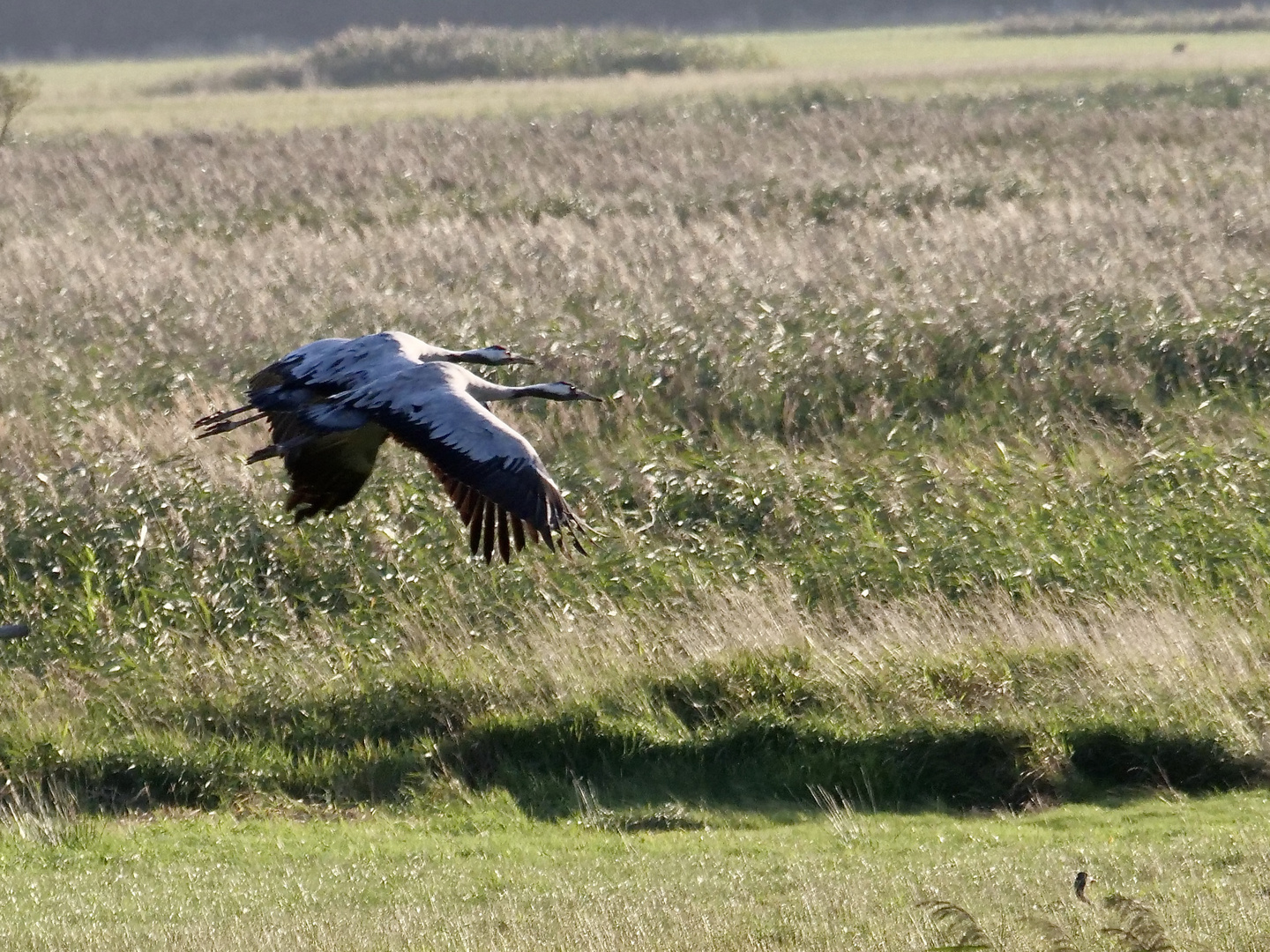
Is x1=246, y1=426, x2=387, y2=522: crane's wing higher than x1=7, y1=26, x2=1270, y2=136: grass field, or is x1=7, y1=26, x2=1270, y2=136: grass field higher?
x1=246, y1=426, x2=387, y2=522: crane's wing

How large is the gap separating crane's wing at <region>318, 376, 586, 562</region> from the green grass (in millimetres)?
1517

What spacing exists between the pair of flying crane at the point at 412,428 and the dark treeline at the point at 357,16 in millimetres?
87621

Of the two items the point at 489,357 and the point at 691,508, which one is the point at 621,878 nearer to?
the point at 489,357

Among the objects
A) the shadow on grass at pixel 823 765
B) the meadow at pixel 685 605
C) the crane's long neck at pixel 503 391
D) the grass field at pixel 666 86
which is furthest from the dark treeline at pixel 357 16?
the crane's long neck at pixel 503 391

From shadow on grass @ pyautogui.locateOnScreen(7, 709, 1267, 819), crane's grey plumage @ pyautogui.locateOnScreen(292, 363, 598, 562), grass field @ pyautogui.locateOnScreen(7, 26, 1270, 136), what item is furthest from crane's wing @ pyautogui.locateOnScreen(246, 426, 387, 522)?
grass field @ pyautogui.locateOnScreen(7, 26, 1270, 136)

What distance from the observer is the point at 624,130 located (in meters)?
31.1

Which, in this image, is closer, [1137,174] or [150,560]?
[150,560]

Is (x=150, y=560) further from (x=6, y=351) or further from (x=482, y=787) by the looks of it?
(x=6, y=351)

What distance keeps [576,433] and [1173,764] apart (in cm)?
542

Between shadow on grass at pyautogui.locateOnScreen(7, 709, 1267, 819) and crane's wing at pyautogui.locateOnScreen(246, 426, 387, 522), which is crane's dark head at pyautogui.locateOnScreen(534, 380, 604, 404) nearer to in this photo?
crane's wing at pyautogui.locateOnScreen(246, 426, 387, 522)

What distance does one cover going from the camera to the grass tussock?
185ft

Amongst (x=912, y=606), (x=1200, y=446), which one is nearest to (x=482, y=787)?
(x=912, y=606)

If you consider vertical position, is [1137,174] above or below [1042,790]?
above

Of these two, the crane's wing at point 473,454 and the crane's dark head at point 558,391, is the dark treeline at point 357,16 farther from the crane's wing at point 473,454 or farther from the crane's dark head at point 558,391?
the crane's wing at point 473,454
